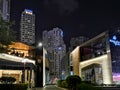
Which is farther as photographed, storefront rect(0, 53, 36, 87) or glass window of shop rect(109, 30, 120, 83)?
glass window of shop rect(109, 30, 120, 83)

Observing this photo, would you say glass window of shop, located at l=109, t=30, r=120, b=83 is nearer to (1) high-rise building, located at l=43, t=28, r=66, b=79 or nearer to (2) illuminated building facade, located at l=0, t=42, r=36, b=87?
(2) illuminated building facade, located at l=0, t=42, r=36, b=87

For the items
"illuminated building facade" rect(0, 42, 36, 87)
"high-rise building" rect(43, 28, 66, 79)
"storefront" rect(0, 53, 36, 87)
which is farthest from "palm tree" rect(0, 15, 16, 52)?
"high-rise building" rect(43, 28, 66, 79)

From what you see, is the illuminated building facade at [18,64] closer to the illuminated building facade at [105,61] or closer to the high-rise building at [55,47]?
the illuminated building facade at [105,61]

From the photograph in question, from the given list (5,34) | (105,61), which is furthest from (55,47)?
(5,34)

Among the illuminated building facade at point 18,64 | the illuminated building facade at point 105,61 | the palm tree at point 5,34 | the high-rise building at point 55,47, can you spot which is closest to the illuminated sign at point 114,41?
the illuminated building facade at point 105,61

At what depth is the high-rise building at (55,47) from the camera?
156163 mm

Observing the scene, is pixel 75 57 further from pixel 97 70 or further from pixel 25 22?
pixel 25 22

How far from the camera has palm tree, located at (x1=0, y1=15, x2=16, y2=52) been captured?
65.1ft

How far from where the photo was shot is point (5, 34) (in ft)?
66.1

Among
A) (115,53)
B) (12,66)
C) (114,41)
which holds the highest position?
(114,41)

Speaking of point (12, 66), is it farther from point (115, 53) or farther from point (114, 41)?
point (114, 41)

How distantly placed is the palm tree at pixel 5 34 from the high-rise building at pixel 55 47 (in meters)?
130

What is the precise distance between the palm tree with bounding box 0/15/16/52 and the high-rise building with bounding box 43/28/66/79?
12991cm

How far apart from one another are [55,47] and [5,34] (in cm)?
14576
